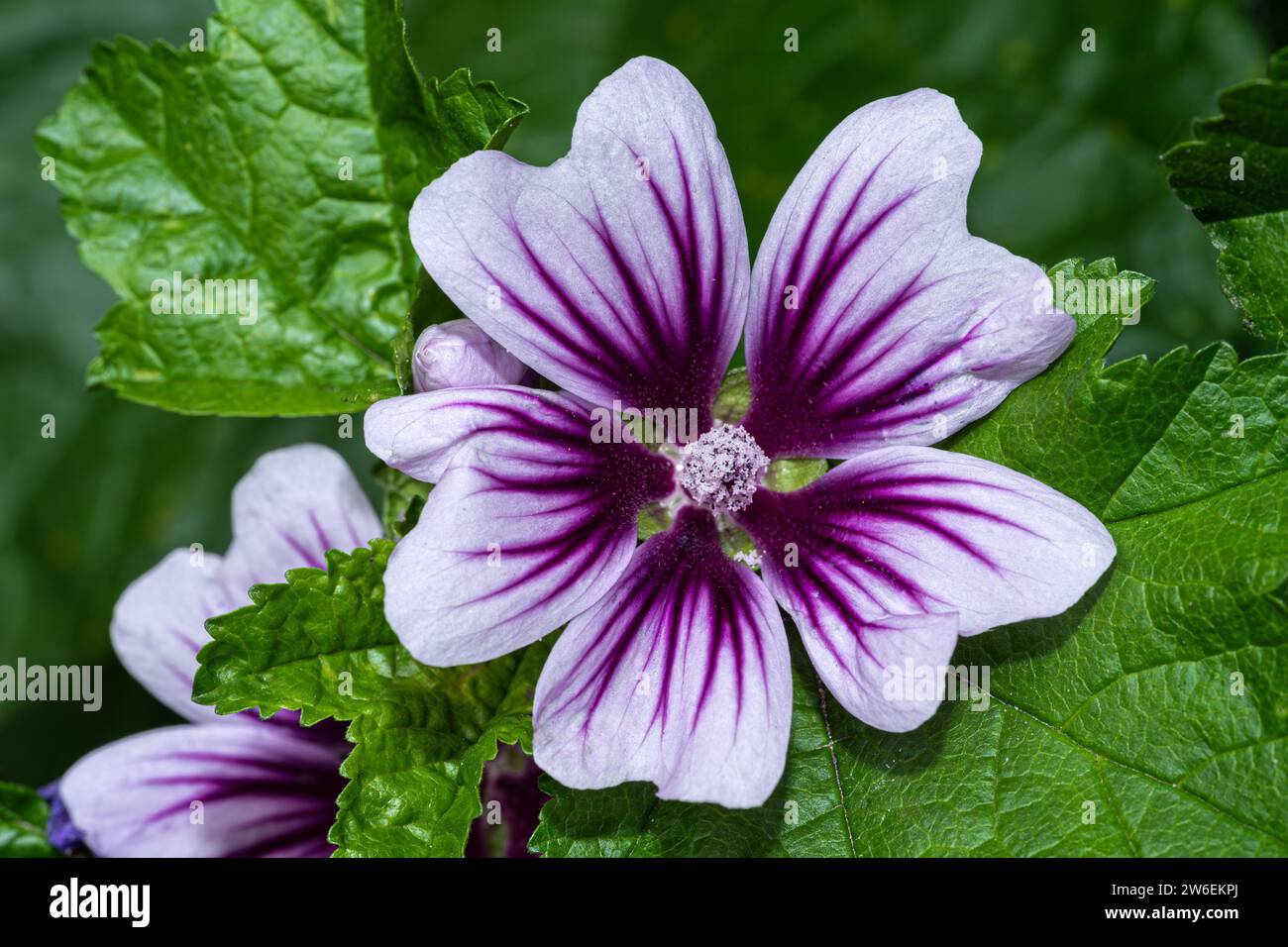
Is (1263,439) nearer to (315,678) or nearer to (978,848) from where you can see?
(978,848)

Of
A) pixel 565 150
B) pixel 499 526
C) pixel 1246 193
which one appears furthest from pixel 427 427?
pixel 565 150

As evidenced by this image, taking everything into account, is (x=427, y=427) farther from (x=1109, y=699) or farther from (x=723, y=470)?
(x=1109, y=699)

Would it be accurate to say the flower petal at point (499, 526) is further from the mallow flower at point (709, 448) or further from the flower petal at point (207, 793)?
the flower petal at point (207, 793)

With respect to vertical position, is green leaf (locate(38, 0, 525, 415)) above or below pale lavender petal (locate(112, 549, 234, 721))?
above

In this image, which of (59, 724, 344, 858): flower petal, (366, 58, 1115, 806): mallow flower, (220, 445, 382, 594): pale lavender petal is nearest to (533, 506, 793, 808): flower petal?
(366, 58, 1115, 806): mallow flower

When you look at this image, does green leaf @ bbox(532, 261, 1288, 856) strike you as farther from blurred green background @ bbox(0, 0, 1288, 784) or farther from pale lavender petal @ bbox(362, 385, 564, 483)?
blurred green background @ bbox(0, 0, 1288, 784)

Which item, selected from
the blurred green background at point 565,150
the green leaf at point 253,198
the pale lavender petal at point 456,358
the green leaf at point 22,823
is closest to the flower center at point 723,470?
the pale lavender petal at point 456,358
